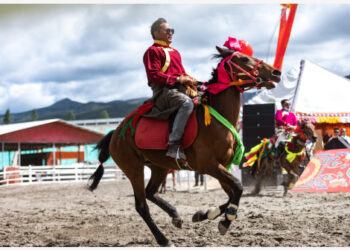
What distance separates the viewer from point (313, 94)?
19047mm

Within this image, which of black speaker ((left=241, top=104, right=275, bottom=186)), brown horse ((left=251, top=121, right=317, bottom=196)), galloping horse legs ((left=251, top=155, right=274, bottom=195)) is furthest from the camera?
black speaker ((left=241, top=104, right=275, bottom=186))

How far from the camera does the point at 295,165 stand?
12648 mm

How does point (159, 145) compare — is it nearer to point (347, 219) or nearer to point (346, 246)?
point (346, 246)

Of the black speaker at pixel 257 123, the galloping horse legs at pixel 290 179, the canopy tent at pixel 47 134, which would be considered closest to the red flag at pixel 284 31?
the black speaker at pixel 257 123

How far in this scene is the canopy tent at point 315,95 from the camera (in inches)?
730

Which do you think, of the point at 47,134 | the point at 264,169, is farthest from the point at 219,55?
the point at 47,134

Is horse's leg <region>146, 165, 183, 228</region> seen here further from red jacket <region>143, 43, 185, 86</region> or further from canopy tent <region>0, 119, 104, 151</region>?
canopy tent <region>0, 119, 104, 151</region>

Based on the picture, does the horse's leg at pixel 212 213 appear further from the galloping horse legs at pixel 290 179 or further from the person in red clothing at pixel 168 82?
the galloping horse legs at pixel 290 179

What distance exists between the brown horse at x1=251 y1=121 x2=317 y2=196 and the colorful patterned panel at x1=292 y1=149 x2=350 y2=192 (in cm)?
68

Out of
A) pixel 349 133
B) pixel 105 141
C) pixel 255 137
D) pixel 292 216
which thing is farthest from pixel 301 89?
pixel 105 141

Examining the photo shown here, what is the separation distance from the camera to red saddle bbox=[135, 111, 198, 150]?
5613 millimetres

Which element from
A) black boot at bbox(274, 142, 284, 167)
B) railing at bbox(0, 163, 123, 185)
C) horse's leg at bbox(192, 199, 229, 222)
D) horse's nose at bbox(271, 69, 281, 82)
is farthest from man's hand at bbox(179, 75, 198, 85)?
railing at bbox(0, 163, 123, 185)

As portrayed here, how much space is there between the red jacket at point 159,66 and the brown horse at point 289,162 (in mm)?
6589

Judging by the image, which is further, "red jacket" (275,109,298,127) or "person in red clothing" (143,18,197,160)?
"red jacket" (275,109,298,127)
